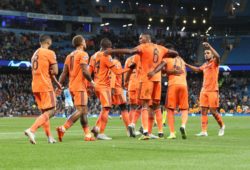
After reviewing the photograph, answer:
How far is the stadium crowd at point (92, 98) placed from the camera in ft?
182

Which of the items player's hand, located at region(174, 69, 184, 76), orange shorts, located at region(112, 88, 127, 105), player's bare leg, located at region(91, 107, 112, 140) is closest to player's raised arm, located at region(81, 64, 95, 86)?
player's bare leg, located at region(91, 107, 112, 140)

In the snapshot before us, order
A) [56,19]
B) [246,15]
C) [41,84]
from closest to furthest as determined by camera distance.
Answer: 1. [41,84]
2. [56,19]
3. [246,15]

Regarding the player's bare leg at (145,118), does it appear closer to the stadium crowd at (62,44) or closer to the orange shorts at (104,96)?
the orange shorts at (104,96)

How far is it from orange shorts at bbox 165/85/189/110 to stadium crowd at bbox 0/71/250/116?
36631 mm

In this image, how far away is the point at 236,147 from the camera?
13.7 meters

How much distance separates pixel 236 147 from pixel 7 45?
52.4 meters

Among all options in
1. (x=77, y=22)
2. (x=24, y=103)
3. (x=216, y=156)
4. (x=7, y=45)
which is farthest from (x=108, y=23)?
(x=216, y=156)

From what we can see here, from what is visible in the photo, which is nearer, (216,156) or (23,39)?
(216,156)

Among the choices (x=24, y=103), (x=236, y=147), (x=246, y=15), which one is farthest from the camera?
(x=246, y=15)

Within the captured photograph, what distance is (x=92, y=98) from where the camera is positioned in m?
59.7

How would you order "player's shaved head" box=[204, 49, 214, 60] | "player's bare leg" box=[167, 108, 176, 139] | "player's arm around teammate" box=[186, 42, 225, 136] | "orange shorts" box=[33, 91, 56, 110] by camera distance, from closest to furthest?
"orange shorts" box=[33, 91, 56, 110], "player's bare leg" box=[167, 108, 176, 139], "player's shaved head" box=[204, 49, 214, 60], "player's arm around teammate" box=[186, 42, 225, 136]

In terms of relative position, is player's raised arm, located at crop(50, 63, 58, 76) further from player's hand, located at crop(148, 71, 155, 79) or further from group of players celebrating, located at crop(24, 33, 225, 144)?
player's hand, located at crop(148, 71, 155, 79)

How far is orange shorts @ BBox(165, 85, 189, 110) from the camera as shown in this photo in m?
18.0

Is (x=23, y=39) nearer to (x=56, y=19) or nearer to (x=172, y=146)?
(x=56, y=19)
